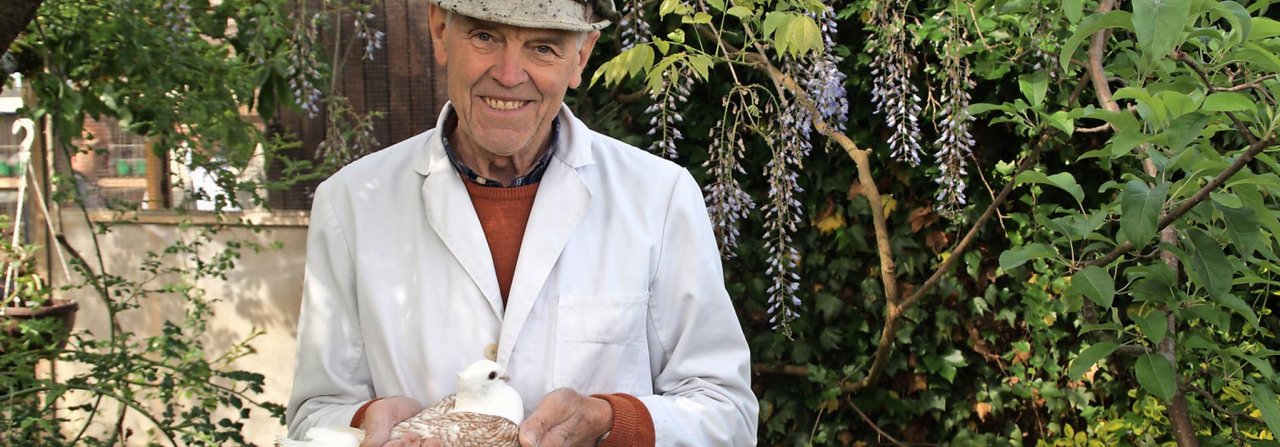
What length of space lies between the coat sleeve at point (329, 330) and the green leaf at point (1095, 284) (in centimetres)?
123

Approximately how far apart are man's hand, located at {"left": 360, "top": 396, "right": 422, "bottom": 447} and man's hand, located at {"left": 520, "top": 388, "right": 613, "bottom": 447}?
0.17 m

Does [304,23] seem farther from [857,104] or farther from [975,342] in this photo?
[975,342]

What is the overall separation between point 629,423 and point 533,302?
0.22 m

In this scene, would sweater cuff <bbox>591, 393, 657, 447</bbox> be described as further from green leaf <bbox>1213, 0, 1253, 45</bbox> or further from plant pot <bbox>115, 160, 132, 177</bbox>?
plant pot <bbox>115, 160, 132, 177</bbox>

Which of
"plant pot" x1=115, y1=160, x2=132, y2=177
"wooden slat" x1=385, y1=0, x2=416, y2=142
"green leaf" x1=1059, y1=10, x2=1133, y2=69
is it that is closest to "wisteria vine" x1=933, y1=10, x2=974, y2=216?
"green leaf" x1=1059, y1=10, x2=1133, y2=69

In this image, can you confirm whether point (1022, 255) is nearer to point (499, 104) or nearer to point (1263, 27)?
point (1263, 27)

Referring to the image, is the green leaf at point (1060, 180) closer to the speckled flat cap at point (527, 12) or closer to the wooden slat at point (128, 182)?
the speckled flat cap at point (527, 12)

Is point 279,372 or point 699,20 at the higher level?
point 699,20

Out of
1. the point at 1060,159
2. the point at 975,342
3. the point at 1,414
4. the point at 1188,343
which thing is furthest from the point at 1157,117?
the point at 1,414

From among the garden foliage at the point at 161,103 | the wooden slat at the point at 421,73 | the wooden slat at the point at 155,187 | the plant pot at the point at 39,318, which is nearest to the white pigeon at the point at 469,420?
the garden foliage at the point at 161,103

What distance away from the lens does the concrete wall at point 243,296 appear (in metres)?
4.29

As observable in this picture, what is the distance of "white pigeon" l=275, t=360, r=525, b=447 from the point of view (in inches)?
54.5

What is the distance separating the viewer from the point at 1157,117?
1.79 meters

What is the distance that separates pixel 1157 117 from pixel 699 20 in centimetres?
91
